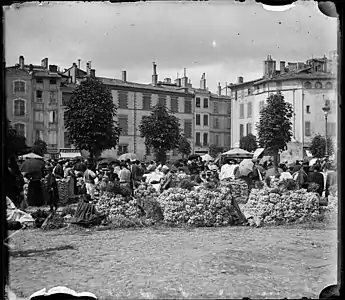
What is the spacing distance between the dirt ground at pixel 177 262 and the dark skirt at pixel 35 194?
260 centimetres

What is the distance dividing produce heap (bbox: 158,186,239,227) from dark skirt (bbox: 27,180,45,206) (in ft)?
10.9

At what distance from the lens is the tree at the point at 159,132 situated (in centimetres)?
1831

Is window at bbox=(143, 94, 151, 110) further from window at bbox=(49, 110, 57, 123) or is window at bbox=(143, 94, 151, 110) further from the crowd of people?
the crowd of people

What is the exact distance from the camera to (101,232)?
315 inches

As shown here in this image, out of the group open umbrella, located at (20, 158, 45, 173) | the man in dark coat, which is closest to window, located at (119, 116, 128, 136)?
open umbrella, located at (20, 158, 45, 173)

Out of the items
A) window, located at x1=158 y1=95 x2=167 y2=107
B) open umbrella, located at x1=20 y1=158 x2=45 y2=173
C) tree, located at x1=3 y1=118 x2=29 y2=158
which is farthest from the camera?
window, located at x1=158 y1=95 x2=167 y2=107

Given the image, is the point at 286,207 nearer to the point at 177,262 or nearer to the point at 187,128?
the point at 177,262

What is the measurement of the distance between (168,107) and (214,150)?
7.74m

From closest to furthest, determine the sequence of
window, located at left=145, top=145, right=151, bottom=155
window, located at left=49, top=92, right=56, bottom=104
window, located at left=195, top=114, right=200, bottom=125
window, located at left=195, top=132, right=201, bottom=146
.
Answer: window, located at left=145, top=145, right=151, bottom=155 → window, located at left=49, top=92, right=56, bottom=104 → window, located at left=195, top=114, right=200, bottom=125 → window, located at left=195, top=132, right=201, bottom=146

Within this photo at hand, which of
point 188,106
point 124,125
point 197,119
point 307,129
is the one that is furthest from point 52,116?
point 307,129

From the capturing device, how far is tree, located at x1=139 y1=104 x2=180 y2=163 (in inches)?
721

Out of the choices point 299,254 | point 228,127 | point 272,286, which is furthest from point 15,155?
point 228,127

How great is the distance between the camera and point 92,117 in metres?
15.3

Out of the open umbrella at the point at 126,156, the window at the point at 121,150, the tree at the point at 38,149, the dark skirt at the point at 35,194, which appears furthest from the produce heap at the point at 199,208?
the window at the point at 121,150
